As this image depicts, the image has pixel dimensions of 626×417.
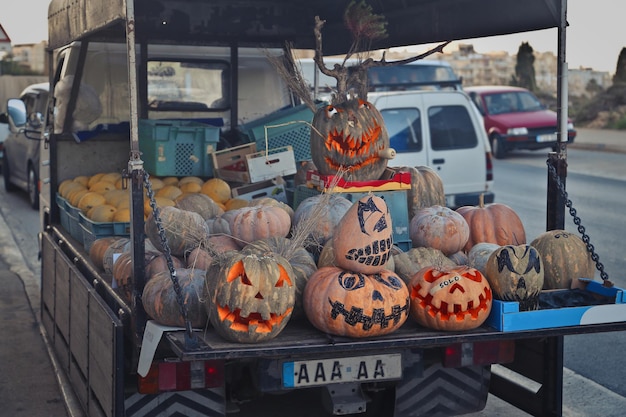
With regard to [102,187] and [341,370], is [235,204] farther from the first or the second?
[341,370]

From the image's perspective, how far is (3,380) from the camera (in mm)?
7953

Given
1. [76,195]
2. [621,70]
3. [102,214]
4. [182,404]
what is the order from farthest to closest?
[621,70] → [76,195] → [102,214] → [182,404]

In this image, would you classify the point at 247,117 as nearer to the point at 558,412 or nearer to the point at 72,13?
the point at 72,13

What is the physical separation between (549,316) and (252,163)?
368 centimetres

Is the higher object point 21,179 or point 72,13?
point 72,13

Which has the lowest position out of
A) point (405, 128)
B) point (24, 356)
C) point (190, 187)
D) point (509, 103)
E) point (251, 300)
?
point (24, 356)

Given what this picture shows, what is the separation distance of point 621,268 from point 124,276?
299 inches

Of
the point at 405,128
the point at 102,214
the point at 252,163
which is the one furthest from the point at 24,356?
the point at 405,128

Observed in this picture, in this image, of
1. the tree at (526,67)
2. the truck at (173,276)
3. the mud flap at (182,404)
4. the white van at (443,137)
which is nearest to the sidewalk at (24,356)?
the truck at (173,276)

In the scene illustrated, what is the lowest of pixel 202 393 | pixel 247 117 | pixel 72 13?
pixel 202 393

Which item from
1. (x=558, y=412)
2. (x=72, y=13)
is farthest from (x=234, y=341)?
(x=72, y=13)

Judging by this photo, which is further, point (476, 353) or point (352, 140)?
point (352, 140)

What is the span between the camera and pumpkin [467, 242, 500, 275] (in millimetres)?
5797

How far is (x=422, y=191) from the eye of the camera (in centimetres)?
712
